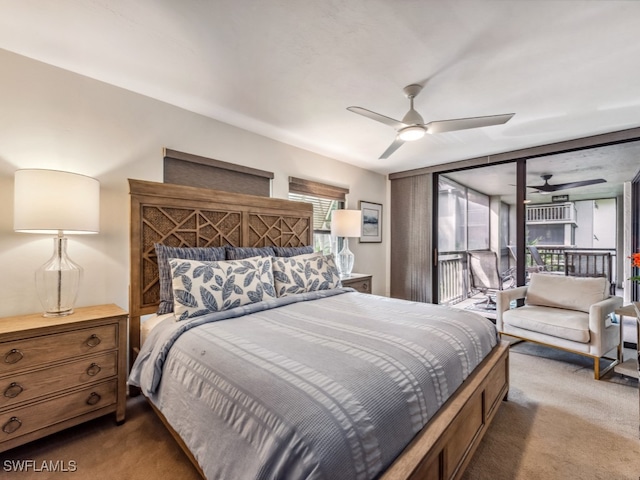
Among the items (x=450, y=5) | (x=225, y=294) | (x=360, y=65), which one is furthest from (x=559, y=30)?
(x=225, y=294)

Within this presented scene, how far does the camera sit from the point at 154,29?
1744mm

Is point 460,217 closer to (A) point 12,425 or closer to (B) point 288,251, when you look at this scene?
(B) point 288,251

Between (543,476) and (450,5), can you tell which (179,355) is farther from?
(450,5)

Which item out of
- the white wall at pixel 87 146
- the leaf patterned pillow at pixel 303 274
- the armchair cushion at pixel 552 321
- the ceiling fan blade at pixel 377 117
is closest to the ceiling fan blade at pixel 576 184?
the armchair cushion at pixel 552 321

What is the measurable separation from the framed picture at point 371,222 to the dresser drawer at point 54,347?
3495 mm

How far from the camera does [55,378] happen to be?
1.73 meters

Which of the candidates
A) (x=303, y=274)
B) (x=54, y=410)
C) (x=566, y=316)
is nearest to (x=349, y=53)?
(x=303, y=274)

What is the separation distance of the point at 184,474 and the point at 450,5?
112 inches

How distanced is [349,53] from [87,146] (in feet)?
6.74

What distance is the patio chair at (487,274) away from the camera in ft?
14.3

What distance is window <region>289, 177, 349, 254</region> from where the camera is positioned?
3798 millimetres

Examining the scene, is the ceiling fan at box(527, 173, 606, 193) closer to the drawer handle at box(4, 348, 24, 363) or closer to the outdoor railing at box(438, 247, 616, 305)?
the outdoor railing at box(438, 247, 616, 305)

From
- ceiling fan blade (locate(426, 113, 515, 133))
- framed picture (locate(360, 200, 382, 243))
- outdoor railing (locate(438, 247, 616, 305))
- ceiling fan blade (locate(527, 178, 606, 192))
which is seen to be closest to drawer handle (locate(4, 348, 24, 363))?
ceiling fan blade (locate(426, 113, 515, 133))

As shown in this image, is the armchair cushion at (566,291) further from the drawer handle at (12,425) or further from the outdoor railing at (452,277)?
the drawer handle at (12,425)
